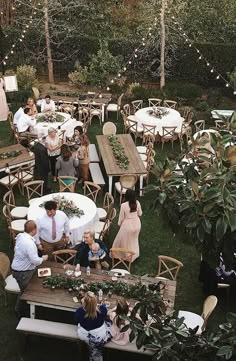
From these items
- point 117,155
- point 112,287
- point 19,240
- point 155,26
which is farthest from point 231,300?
point 155,26

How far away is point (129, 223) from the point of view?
9555 mm

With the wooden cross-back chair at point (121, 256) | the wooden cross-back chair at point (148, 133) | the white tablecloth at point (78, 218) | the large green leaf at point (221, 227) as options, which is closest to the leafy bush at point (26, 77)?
the wooden cross-back chair at point (148, 133)

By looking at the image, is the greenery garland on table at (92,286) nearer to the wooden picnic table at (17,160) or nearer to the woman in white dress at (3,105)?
the wooden picnic table at (17,160)

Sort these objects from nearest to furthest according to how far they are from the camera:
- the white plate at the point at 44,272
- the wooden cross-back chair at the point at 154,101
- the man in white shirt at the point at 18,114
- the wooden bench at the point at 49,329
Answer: the wooden bench at the point at 49,329
the white plate at the point at 44,272
the man in white shirt at the point at 18,114
the wooden cross-back chair at the point at 154,101

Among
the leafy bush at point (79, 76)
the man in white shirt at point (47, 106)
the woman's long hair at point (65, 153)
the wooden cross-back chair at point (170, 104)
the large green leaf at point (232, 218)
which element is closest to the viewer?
the large green leaf at point (232, 218)

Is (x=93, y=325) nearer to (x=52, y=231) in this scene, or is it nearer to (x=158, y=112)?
(x=52, y=231)

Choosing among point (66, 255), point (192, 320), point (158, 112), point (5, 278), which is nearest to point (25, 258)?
point (5, 278)

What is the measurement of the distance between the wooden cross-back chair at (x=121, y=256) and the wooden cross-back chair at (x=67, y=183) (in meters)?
1.94

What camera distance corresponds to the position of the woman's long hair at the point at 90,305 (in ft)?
22.9

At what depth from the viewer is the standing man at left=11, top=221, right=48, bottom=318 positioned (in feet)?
25.3

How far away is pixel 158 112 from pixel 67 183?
14.7 ft

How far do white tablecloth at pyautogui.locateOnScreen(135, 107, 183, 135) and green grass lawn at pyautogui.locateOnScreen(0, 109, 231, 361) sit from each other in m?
2.82

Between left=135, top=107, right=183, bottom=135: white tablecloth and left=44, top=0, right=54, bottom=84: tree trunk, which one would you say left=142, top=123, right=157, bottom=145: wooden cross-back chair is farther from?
left=44, top=0, right=54, bottom=84: tree trunk

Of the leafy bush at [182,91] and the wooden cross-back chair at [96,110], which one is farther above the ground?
the leafy bush at [182,91]
